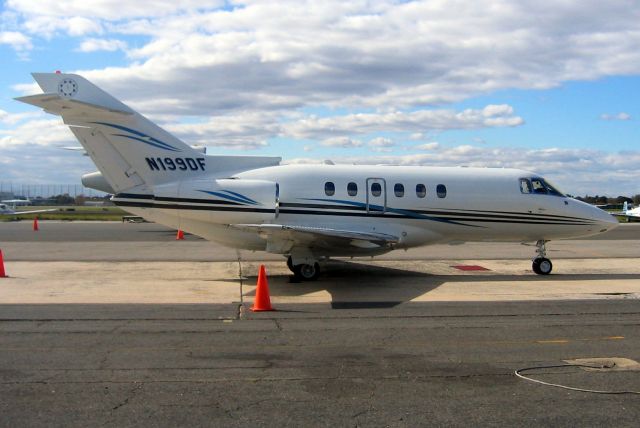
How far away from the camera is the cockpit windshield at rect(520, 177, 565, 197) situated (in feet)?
61.1

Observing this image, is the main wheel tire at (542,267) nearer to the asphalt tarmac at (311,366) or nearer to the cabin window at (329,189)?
the asphalt tarmac at (311,366)

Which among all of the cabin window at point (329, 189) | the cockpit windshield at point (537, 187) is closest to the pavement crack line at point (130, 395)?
the cabin window at point (329, 189)

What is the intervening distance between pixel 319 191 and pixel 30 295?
24.9ft

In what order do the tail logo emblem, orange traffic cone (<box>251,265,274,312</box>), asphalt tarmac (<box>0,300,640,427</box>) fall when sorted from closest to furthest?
asphalt tarmac (<box>0,300,640,427</box>) → orange traffic cone (<box>251,265,274,312</box>) → the tail logo emblem

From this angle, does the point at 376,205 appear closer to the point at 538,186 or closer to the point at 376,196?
the point at 376,196

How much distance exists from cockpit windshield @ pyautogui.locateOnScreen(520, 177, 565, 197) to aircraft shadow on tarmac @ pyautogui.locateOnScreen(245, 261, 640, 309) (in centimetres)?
248

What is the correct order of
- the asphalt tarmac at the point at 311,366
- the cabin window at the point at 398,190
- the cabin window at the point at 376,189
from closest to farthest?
1. the asphalt tarmac at the point at 311,366
2. the cabin window at the point at 376,189
3. the cabin window at the point at 398,190

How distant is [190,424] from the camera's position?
5918 mm

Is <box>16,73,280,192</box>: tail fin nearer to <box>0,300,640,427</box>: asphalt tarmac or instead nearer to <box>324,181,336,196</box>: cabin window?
<box>324,181,336,196</box>: cabin window

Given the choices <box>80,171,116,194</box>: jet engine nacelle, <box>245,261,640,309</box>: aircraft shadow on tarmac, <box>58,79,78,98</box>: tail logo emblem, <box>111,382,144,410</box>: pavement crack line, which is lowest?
<box>245,261,640,309</box>: aircraft shadow on tarmac

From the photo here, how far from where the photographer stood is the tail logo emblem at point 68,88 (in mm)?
15633

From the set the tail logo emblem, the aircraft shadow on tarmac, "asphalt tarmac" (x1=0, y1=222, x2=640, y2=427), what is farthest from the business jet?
"asphalt tarmac" (x1=0, y1=222, x2=640, y2=427)

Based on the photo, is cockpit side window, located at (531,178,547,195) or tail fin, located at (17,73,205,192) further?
cockpit side window, located at (531,178,547,195)

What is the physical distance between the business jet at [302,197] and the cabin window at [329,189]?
3cm
